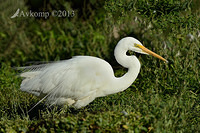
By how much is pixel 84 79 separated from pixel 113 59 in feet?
7.04

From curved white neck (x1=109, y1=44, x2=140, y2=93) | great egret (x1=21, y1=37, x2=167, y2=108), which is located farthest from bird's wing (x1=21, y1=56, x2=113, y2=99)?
curved white neck (x1=109, y1=44, x2=140, y2=93)

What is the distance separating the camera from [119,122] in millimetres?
3508

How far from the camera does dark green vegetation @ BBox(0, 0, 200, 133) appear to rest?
364 centimetres

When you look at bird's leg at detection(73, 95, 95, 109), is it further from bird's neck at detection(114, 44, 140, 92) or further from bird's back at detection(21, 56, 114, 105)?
bird's neck at detection(114, 44, 140, 92)

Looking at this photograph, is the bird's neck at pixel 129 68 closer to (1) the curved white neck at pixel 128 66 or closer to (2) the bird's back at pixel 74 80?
(1) the curved white neck at pixel 128 66

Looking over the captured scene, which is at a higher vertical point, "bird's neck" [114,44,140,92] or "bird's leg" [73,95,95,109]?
"bird's neck" [114,44,140,92]

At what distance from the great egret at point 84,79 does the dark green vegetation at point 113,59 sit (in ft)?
0.64

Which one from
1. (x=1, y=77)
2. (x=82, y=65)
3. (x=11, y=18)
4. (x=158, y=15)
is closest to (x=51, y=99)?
(x=82, y=65)

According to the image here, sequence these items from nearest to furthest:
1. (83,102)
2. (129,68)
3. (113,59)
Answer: (129,68) → (83,102) → (113,59)

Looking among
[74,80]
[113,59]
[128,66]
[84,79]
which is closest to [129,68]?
[128,66]

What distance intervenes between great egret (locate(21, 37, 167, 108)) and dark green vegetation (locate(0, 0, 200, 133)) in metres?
0.20

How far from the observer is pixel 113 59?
671cm

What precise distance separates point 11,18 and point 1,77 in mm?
2571

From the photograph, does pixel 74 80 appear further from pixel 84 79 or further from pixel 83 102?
pixel 83 102
